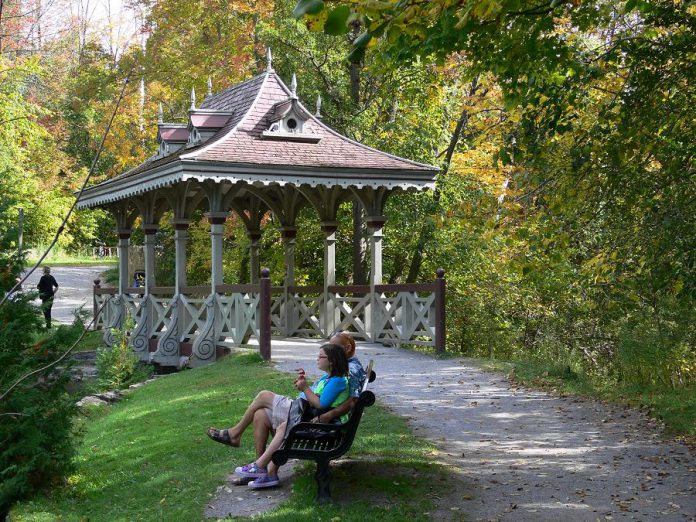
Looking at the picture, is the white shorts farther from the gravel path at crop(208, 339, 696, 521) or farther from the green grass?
the green grass

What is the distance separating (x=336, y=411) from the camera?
24.6 ft

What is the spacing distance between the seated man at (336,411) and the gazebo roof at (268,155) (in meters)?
8.70

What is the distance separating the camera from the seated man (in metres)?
7.52

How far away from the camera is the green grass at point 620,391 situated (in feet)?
33.8

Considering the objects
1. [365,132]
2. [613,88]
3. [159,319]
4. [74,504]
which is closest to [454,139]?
[365,132]

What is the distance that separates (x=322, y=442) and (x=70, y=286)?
3478 centimetres

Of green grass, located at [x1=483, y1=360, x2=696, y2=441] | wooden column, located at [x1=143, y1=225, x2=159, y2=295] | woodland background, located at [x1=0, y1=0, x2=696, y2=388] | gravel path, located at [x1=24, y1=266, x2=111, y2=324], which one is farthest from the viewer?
gravel path, located at [x1=24, y1=266, x2=111, y2=324]

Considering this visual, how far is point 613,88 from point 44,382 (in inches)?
308

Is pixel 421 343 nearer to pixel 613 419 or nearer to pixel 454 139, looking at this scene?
pixel 613 419

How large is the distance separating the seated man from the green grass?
3.97 meters

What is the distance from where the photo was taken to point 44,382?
8.41m

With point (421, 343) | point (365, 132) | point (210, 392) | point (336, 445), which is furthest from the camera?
point (365, 132)

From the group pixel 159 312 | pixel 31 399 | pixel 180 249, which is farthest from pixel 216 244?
pixel 31 399

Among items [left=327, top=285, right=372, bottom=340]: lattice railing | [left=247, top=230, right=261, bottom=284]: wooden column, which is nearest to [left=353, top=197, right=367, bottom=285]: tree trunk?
[left=247, top=230, right=261, bottom=284]: wooden column
